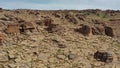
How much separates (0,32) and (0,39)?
1120 mm

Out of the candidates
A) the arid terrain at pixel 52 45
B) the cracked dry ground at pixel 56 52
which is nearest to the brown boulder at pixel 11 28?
the arid terrain at pixel 52 45

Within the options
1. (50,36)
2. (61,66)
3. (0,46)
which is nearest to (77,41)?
(50,36)

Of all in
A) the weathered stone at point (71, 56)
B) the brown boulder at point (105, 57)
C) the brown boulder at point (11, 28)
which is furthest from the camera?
the brown boulder at point (11, 28)

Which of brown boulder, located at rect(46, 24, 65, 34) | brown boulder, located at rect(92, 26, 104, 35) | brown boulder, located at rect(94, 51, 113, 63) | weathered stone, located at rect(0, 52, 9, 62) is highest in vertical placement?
brown boulder, located at rect(46, 24, 65, 34)

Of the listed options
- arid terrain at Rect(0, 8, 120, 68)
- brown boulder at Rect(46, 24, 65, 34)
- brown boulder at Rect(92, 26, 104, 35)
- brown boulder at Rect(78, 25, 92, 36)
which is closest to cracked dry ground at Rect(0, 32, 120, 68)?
arid terrain at Rect(0, 8, 120, 68)

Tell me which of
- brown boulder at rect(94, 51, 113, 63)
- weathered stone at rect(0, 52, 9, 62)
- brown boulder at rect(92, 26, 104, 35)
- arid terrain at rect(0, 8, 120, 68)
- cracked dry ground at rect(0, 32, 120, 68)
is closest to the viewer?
weathered stone at rect(0, 52, 9, 62)

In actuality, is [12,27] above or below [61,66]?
above

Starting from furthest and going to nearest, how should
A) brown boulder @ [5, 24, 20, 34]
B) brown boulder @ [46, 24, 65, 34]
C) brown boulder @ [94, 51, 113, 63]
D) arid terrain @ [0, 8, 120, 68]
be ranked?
brown boulder @ [46, 24, 65, 34] → brown boulder @ [5, 24, 20, 34] → brown boulder @ [94, 51, 113, 63] → arid terrain @ [0, 8, 120, 68]

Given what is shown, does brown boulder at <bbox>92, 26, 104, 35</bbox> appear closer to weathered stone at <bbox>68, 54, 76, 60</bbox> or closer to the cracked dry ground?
the cracked dry ground

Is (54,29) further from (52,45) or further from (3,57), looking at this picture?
(3,57)

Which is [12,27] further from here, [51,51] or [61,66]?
[61,66]

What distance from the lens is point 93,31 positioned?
3053cm

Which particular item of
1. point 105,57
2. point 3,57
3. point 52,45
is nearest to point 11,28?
point 52,45

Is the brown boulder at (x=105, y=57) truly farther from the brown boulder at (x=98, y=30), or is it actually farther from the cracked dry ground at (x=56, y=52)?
the brown boulder at (x=98, y=30)
